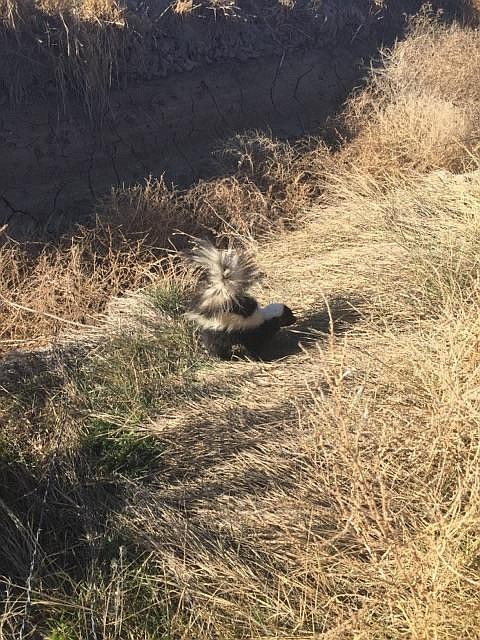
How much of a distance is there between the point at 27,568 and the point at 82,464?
65cm

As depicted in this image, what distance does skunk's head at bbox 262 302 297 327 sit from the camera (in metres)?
4.15

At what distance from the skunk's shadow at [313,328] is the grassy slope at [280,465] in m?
0.02

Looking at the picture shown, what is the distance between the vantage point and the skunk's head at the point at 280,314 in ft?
13.6

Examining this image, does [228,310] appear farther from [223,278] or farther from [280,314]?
[280,314]

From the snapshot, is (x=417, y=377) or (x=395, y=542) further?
(x=417, y=377)

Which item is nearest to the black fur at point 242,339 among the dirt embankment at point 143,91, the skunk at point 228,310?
the skunk at point 228,310

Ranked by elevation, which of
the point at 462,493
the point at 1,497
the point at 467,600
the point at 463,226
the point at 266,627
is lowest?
the point at 1,497

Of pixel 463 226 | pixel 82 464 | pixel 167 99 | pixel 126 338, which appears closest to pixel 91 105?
pixel 167 99

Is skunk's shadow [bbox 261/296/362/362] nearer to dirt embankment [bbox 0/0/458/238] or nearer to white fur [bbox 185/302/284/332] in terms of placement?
white fur [bbox 185/302/284/332]

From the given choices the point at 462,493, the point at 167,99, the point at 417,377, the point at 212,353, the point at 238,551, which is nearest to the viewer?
the point at 462,493

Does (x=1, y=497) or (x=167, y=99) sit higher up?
(x=167, y=99)

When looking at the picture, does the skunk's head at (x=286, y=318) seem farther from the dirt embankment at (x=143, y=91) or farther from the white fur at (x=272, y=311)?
the dirt embankment at (x=143, y=91)

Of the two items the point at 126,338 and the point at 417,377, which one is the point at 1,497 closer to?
the point at 126,338

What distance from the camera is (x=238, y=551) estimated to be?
254cm
